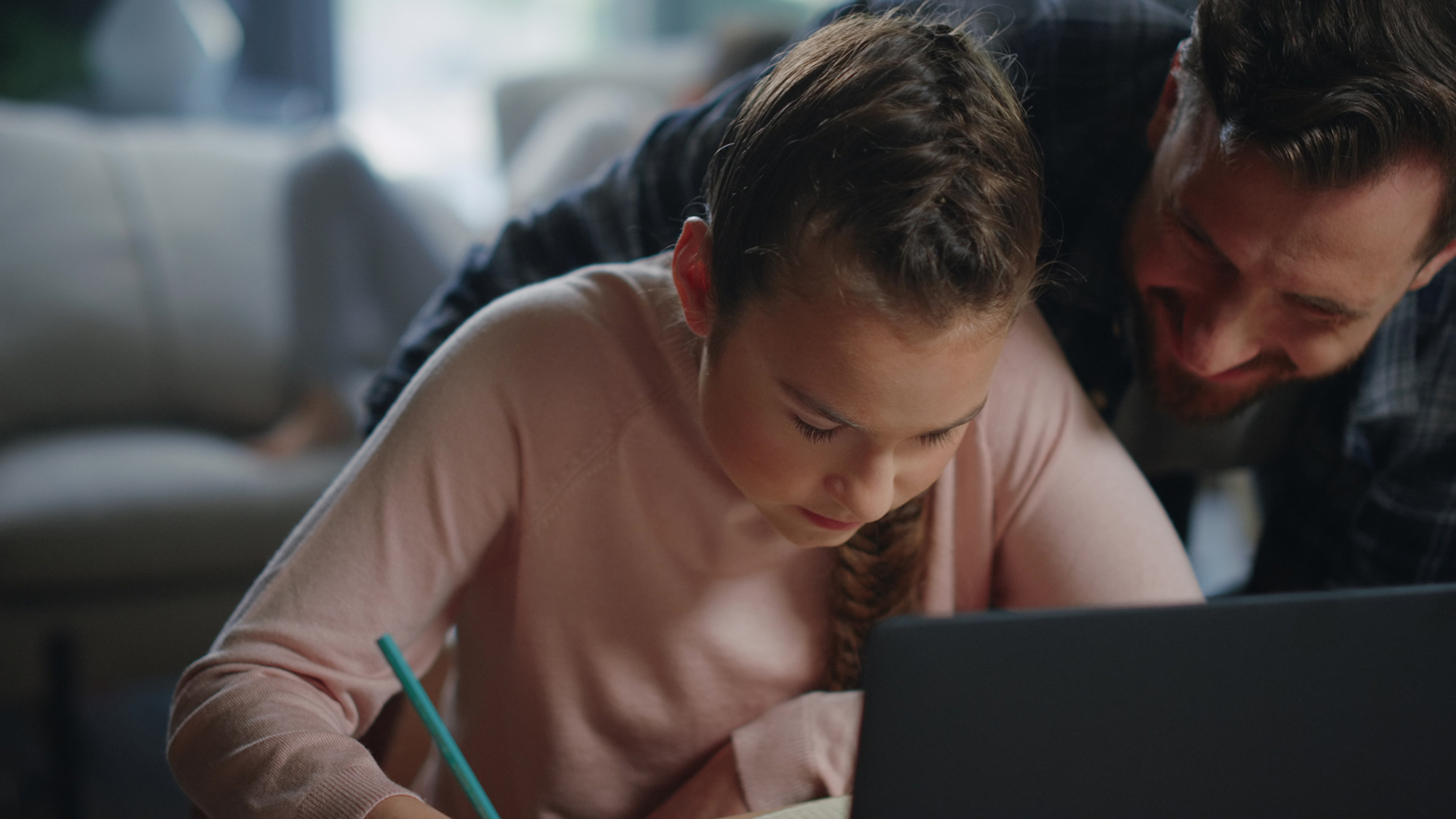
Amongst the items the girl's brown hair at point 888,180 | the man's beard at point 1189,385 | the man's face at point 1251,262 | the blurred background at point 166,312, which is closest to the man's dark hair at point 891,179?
the girl's brown hair at point 888,180

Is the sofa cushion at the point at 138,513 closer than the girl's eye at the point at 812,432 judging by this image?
No

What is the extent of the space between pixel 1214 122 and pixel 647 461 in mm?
473

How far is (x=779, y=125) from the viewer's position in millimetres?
617

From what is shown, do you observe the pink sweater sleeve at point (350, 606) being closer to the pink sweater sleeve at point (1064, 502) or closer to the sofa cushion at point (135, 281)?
the pink sweater sleeve at point (1064, 502)

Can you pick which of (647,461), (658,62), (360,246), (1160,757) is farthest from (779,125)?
Answer: (658,62)

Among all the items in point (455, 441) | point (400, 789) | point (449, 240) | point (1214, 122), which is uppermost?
point (1214, 122)

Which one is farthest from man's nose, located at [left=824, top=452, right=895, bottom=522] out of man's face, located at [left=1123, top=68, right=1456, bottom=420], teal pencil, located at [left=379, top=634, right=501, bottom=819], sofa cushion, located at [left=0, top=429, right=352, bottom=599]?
sofa cushion, located at [left=0, top=429, right=352, bottom=599]

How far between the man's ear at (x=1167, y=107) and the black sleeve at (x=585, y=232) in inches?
13.8

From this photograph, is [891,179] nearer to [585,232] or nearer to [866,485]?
[866,485]

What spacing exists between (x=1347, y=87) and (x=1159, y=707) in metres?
0.49

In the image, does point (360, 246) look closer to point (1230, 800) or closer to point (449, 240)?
point (449, 240)

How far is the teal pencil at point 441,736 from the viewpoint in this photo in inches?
21.6

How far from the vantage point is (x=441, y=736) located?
56 cm

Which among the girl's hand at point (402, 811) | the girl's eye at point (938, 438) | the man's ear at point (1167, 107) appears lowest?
the girl's hand at point (402, 811)
